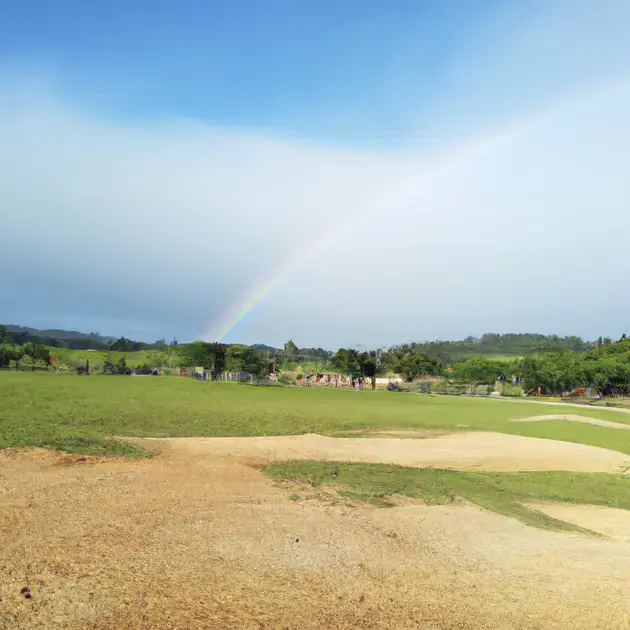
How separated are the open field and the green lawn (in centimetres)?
8

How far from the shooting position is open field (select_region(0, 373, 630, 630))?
7.20 metres

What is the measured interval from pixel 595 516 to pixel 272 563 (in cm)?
899

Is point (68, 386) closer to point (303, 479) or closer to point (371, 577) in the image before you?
point (303, 479)

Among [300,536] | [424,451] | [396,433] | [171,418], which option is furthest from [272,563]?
[171,418]

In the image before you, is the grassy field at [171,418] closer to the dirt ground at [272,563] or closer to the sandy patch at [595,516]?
the dirt ground at [272,563]

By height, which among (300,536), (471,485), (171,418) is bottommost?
(171,418)

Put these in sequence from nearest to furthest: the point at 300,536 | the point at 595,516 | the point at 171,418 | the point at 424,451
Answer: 1. the point at 300,536
2. the point at 595,516
3. the point at 424,451
4. the point at 171,418

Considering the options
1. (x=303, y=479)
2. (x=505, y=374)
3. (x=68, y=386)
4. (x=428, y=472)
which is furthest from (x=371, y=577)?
(x=505, y=374)

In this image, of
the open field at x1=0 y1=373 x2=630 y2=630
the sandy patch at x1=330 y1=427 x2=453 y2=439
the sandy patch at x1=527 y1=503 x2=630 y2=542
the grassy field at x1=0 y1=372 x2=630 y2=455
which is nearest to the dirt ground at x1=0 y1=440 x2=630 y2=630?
the open field at x1=0 y1=373 x2=630 y2=630

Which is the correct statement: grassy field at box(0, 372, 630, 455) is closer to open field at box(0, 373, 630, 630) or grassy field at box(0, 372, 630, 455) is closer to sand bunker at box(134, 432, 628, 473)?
open field at box(0, 373, 630, 630)

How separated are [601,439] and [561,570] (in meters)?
24.6

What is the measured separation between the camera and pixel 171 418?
3288 cm

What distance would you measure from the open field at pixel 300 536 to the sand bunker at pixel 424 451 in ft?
0.62

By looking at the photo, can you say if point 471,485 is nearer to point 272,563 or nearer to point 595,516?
point 595,516
